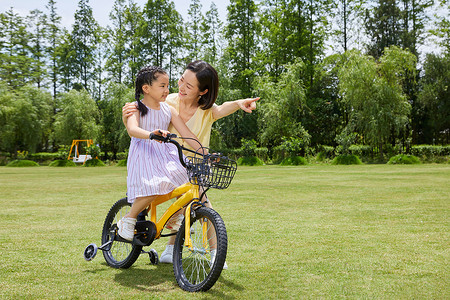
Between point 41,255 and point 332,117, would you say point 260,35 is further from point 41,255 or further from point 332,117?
point 41,255

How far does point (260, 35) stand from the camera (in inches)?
1581

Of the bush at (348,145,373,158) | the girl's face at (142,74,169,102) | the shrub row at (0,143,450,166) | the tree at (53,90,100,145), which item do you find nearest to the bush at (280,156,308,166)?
the shrub row at (0,143,450,166)

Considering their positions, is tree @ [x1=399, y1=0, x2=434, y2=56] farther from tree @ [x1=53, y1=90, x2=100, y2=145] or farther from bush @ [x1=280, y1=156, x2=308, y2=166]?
tree @ [x1=53, y1=90, x2=100, y2=145]

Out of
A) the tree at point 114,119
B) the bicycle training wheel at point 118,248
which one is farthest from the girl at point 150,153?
the tree at point 114,119

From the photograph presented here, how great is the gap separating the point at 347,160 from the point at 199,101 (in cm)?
2462

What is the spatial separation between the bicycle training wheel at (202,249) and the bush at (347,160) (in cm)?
2473

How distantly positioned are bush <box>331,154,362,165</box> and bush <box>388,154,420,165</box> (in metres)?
2.00

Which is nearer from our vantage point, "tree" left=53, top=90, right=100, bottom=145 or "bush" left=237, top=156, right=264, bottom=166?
"bush" left=237, top=156, right=264, bottom=166

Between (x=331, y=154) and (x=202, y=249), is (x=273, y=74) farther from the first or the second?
(x=202, y=249)

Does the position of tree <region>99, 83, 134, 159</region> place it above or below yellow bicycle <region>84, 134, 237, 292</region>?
above

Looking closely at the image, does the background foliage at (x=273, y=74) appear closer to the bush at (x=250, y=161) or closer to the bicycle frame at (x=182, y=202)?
the bush at (x=250, y=161)

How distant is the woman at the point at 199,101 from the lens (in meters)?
3.77

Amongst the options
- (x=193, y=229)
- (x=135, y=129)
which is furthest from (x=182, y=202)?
(x=135, y=129)

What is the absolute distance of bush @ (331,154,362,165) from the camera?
2695 centimetres
